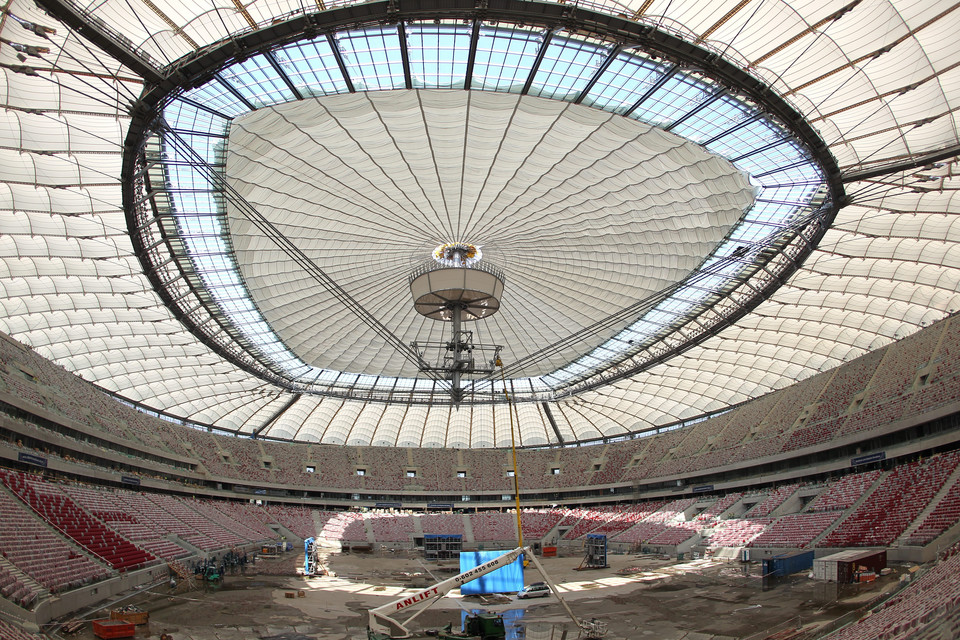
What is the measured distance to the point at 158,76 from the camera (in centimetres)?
2673

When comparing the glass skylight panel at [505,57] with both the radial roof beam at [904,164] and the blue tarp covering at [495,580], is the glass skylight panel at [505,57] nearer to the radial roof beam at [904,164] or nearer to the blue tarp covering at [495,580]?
the radial roof beam at [904,164]

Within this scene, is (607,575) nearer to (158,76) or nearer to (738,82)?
(738,82)

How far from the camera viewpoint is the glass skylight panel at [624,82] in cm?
2884

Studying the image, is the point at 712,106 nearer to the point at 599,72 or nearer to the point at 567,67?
the point at 599,72

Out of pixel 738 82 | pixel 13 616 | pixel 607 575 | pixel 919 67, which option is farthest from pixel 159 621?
pixel 919 67

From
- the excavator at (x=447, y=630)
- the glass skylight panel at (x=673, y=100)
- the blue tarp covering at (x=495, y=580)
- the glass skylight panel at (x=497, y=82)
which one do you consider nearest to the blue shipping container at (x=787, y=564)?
the blue tarp covering at (x=495, y=580)

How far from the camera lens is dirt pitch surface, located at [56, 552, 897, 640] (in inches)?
961

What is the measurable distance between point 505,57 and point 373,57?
20.1ft

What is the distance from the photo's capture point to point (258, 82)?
1179 inches

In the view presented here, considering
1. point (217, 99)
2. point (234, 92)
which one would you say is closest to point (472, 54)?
point (234, 92)

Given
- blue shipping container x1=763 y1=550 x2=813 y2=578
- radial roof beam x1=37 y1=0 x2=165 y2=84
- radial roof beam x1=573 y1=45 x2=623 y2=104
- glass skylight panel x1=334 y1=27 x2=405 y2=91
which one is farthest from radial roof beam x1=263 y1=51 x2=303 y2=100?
blue shipping container x1=763 y1=550 x2=813 y2=578

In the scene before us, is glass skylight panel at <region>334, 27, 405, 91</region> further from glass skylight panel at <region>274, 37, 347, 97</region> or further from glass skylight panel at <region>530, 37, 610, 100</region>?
glass skylight panel at <region>530, 37, 610, 100</region>

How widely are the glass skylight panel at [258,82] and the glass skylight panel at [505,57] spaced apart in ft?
31.4

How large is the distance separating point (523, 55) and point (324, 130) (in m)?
12.0
